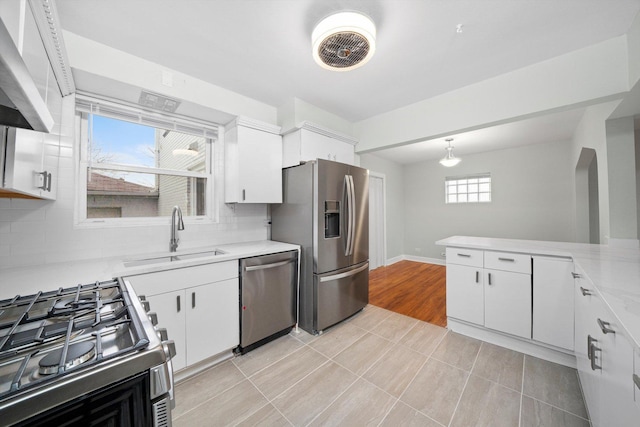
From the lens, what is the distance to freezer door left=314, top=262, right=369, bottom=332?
2.38 meters

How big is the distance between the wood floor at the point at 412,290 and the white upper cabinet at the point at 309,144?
2120 millimetres

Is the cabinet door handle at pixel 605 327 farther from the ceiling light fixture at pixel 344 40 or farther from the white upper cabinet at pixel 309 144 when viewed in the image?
the white upper cabinet at pixel 309 144

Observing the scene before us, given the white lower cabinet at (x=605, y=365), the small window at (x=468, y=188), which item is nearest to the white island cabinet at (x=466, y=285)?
the white lower cabinet at (x=605, y=365)

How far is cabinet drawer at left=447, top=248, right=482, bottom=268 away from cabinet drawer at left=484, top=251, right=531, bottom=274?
0.07 m

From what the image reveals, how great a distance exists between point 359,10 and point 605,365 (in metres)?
2.23

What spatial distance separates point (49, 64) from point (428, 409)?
3.09 meters

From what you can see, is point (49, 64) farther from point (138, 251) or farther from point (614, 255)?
point (614, 255)

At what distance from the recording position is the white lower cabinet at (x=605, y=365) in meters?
0.81

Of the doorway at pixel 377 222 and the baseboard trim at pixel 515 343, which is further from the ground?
the doorway at pixel 377 222

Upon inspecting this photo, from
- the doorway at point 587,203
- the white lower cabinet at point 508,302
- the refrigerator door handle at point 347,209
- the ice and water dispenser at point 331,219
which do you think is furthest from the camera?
the doorway at point 587,203

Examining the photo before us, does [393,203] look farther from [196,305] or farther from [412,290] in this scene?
[196,305]

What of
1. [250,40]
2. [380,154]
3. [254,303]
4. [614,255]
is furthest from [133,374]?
[380,154]

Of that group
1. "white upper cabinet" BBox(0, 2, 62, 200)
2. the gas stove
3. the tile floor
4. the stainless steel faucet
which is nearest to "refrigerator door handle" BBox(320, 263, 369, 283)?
the tile floor

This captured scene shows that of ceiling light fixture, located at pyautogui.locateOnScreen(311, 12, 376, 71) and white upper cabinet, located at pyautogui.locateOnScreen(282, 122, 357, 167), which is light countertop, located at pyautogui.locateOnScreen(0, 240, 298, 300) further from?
ceiling light fixture, located at pyautogui.locateOnScreen(311, 12, 376, 71)
